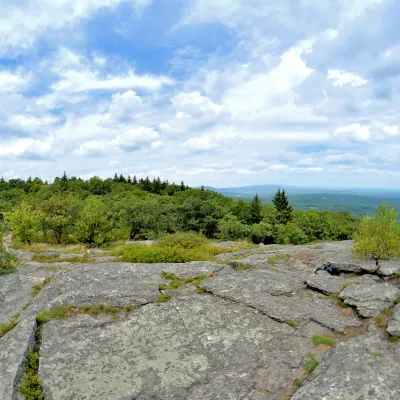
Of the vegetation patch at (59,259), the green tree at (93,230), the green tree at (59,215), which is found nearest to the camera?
the vegetation patch at (59,259)

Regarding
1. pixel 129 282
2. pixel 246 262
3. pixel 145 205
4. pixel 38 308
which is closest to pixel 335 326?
pixel 246 262

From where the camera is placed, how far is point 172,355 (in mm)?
8750

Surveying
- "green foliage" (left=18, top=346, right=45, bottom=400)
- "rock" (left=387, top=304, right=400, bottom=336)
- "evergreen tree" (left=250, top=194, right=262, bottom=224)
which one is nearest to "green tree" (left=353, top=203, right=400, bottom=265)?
"rock" (left=387, top=304, right=400, bottom=336)

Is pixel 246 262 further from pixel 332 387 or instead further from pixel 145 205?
pixel 145 205

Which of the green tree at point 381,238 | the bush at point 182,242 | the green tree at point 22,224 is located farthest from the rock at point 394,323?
the green tree at point 22,224

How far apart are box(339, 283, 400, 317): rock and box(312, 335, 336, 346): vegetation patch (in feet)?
6.25

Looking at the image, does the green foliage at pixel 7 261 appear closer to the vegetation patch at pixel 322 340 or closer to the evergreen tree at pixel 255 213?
the vegetation patch at pixel 322 340

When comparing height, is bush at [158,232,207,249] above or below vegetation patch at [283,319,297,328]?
above

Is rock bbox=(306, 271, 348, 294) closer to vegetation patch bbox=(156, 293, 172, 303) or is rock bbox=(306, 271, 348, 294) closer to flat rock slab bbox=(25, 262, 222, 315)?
flat rock slab bbox=(25, 262, 222, 315)

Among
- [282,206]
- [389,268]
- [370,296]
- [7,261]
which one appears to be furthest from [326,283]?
[282,206]

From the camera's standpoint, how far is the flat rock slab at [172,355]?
765cm

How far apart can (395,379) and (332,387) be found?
139 centimetres

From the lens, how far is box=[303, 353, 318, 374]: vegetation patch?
805 centimetres

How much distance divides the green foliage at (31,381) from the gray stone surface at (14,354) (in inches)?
4.9
